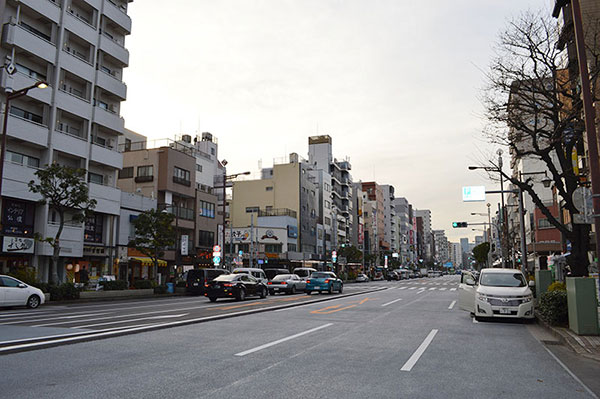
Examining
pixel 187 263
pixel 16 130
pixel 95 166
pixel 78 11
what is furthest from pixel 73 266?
pixel 78 11

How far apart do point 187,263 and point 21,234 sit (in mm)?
21237

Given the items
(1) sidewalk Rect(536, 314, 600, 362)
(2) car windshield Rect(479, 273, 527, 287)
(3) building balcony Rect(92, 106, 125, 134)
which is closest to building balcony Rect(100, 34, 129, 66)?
(3) building balcony Rect(92, 106, 125, 134)

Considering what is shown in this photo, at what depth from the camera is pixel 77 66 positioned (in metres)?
37.6

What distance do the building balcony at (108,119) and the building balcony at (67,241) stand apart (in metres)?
9.36

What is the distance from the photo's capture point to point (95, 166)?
4091 cm

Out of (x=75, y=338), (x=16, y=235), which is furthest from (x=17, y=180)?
(x=75, y=338)

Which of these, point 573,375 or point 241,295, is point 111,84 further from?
point 573,375

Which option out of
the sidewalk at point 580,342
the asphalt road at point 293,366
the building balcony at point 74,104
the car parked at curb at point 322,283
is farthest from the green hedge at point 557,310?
the building balcony at point 74,104

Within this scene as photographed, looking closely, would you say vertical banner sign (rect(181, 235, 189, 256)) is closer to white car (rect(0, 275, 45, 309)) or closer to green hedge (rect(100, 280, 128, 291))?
green hedge (rect(100, 280, 128, 291))

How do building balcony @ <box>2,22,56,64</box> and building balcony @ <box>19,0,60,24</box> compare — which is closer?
building balcony @ <box>2,22,56,64</box>

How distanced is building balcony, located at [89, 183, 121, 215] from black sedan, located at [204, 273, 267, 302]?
18654 millimetres

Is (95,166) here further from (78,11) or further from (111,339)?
(111,339)

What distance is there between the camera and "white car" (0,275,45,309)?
20.3m

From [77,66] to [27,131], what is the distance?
302 inches
